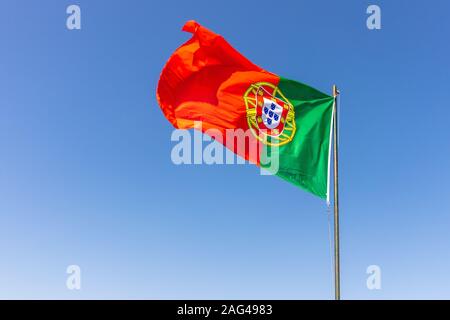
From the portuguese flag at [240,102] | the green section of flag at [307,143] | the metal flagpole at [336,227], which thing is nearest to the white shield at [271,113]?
the portuguese flag at [240,102]

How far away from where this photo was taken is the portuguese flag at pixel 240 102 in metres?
20.0

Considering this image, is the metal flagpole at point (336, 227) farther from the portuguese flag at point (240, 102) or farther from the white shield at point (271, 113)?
the white shield at point (271, 113)

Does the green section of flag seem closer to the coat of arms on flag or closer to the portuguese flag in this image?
the portuguese flag

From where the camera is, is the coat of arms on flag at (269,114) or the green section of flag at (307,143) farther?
the coat of arms on flag at (269,114)

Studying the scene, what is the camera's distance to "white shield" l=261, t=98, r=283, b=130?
20.4 m

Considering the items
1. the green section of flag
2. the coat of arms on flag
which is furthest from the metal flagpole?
the coat of arms on flag

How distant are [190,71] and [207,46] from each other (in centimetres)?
102

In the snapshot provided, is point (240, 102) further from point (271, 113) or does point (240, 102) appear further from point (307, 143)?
point (307, 143)

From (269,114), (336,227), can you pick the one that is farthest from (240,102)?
(336,227)

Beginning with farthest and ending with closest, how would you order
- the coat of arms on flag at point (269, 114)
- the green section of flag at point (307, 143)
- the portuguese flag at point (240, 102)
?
the coat of arms on flag at point (269, 114) < the portuguese flag at point (240, 102) < the green section of flag at point (307, 143)

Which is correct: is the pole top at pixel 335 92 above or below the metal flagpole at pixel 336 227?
above

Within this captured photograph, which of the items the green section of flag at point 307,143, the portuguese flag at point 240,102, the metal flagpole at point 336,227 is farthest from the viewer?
the portuguese flag at point 240,102
